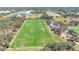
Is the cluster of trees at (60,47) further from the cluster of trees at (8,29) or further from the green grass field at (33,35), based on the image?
the cluster of trees at (8,29)

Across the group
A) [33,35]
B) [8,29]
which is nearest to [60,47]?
[33,35]

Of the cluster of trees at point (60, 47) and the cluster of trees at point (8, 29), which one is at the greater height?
the cluster of trees at point (8, 29)

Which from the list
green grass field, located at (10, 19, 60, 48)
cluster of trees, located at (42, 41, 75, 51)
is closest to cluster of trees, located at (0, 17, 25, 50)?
green grass field, located at (10, 19, 60, 48)

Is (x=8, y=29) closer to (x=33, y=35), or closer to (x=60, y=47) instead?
(x=33, y=35)

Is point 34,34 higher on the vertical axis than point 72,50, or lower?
higher

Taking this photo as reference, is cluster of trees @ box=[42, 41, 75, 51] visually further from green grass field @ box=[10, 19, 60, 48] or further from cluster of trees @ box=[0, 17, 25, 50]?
cluster of trees @ box=[0, 17, 25, 50]

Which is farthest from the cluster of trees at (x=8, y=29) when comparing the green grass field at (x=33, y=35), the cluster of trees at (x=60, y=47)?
the cluster of trees at (x=60, y=47)
